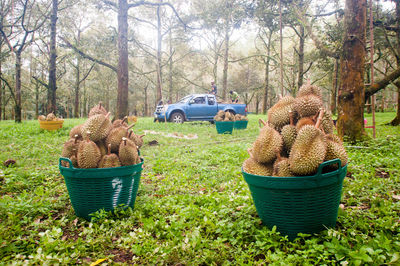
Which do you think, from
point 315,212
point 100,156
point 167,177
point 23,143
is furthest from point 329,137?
point 23,143

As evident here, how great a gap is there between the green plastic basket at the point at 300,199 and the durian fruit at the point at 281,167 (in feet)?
0.54

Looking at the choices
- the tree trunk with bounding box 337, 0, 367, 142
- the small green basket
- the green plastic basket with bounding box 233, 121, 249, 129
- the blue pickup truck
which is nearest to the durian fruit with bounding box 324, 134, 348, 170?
the tree trunk with bounding box 337, 0, 367, 142

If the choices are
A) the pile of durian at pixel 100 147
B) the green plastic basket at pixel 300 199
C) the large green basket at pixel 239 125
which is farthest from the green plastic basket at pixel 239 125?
the green plastic basket at pixel 300 199

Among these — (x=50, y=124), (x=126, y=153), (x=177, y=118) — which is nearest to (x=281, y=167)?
(x=126, y=153)

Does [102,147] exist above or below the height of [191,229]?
above

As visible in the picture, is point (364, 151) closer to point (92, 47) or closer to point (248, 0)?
point (248, 0)

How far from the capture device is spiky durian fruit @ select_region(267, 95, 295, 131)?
8.09ft

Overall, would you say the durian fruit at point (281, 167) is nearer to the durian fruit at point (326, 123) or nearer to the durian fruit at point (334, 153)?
the durian fruit at point (334, 153)

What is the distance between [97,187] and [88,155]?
0.35m

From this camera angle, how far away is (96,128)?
283cm

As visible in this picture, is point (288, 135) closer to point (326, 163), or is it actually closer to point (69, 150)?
point (326, 163)

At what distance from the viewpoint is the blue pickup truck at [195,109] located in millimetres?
14406

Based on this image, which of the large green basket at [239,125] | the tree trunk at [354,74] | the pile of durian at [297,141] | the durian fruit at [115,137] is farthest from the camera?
the large green basket at [239,125]

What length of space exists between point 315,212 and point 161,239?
135 centimetres
